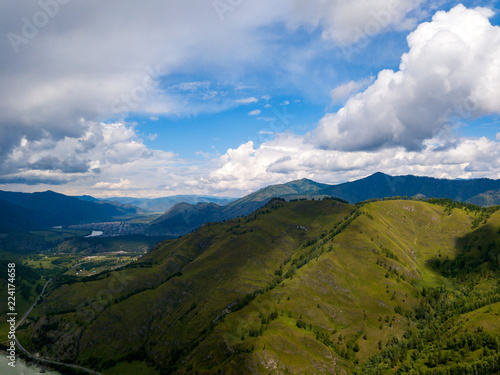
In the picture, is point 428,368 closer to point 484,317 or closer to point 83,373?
point 484,317

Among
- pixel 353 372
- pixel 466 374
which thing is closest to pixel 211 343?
pixel 353 372

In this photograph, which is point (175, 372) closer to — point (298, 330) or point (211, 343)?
point (211, 343)

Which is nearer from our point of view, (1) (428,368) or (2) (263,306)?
(1) (428,368)

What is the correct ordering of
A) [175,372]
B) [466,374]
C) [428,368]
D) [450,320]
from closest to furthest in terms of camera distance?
1. [466,374]
2. [428,368]
3. [175,372]
4. [450,320]

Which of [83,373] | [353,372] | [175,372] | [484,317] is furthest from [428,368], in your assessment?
[83,373]

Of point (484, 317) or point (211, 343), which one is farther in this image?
point (211, 343)

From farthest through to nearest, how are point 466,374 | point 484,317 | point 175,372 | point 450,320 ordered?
point 450,320 < point 175,372 < point 484,317 < point 466,374

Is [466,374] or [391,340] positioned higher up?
[466,374]

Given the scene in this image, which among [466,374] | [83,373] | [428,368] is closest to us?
[466,374]

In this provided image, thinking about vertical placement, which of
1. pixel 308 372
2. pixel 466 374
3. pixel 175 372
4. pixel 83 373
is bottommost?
pixel 83 373
